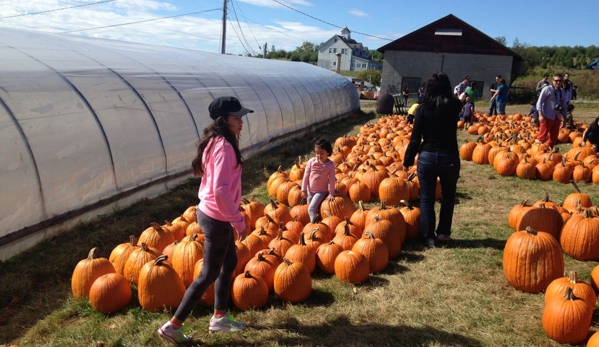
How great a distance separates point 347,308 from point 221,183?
169 centimetres

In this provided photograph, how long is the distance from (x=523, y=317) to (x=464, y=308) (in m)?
0.45

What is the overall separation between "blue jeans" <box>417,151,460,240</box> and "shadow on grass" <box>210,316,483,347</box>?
6.15 feet

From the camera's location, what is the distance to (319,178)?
20.1 ft

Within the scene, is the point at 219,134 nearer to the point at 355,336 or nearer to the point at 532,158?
the point at 355,336

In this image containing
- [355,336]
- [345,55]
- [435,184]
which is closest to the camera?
[355,336]

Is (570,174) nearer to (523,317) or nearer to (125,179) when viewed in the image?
(523,317)

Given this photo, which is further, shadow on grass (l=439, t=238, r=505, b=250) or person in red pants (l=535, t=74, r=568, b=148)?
person in red pants (l=535, t=74, r=568, b=148)

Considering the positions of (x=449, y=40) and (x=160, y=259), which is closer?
(x=160, y=259)

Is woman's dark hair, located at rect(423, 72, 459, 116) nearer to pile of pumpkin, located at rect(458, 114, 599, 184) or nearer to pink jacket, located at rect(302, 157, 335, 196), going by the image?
pink jacket, located at rect(302, 157, 335, 196)

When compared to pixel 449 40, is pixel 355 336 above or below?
below

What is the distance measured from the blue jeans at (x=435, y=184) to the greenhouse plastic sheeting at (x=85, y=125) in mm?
4244

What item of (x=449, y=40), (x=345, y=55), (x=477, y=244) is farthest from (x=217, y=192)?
(x=345, y=55)

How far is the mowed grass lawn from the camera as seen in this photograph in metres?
3.61

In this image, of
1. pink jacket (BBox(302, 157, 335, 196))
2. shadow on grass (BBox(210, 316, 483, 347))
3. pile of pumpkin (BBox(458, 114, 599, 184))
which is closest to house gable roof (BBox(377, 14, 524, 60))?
pile of pumpkin (BBox(458, 114, 599, 184))
